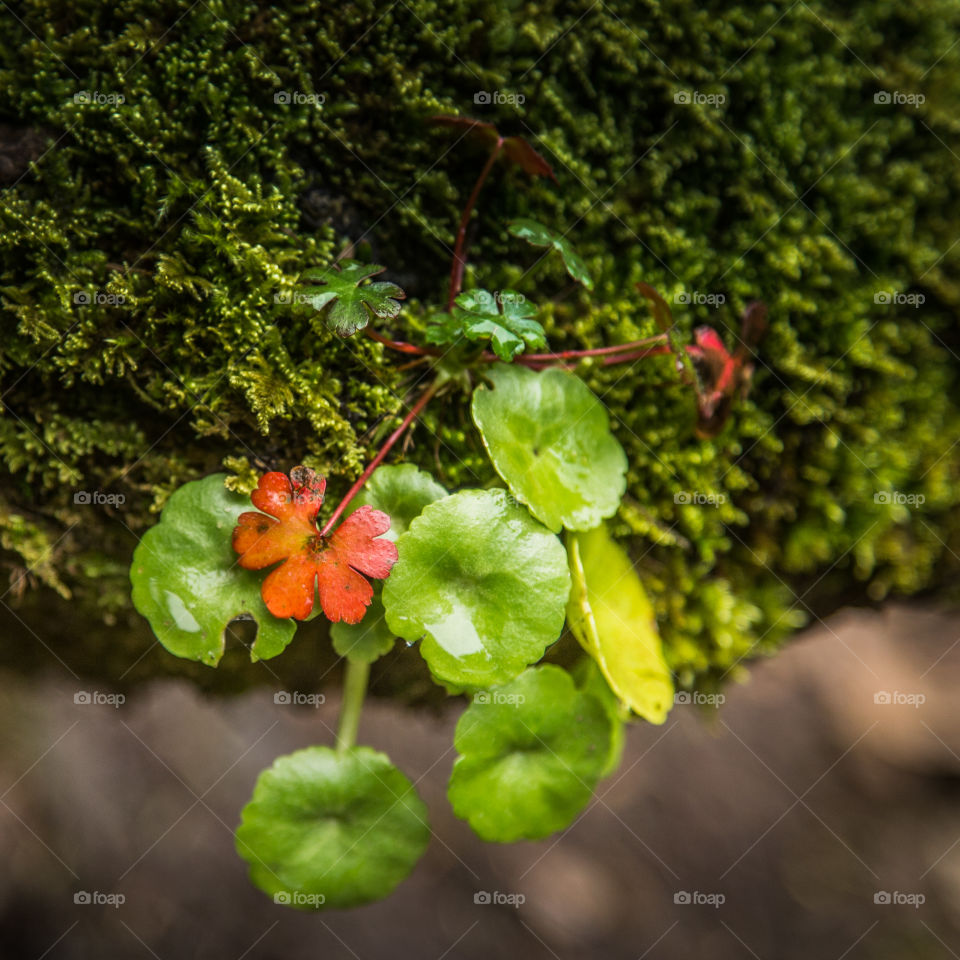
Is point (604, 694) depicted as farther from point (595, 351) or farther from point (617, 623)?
point (595, 351)

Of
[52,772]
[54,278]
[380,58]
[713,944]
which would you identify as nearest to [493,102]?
[380,58]

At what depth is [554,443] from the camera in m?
1.28

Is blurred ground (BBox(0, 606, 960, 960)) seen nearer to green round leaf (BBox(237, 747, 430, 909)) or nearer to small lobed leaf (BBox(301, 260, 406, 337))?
green round leaf (BBox(237, 747, 430, 909))

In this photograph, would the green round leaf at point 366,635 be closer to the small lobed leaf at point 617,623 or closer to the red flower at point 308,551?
the red flower at point 308,551

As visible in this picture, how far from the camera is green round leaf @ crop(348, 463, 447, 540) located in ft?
3.95

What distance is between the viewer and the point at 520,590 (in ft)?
3.70

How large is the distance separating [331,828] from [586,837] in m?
1.33

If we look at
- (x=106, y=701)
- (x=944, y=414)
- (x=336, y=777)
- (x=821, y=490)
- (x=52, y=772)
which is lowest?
(x=52, y=772)

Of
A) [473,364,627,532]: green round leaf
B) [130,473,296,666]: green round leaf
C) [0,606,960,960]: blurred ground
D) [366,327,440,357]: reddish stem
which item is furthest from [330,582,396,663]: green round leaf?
[0,606,960,960]: blurred ground

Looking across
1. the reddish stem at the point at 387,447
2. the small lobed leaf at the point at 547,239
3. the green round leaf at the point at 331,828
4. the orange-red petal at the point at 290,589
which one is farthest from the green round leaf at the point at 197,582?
the small lobed leaf at the point at 547,239

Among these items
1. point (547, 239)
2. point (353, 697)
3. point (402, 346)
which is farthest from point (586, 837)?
point (547, 239)

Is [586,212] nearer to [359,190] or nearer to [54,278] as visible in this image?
[359,190]

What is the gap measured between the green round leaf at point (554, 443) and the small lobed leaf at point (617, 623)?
4.2 inches

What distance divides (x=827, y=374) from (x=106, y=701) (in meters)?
2.22
